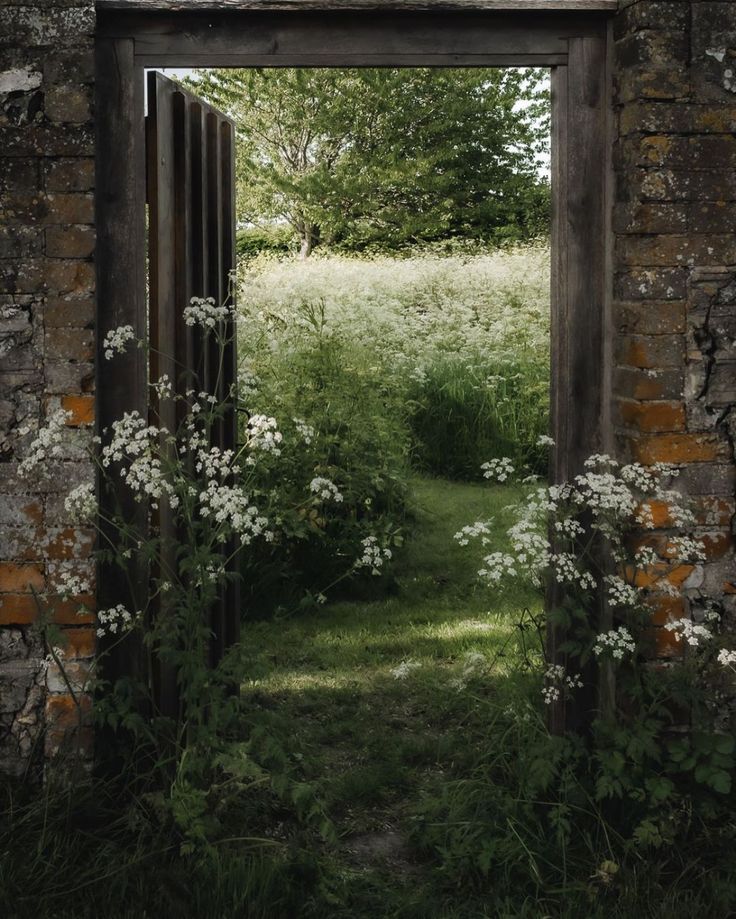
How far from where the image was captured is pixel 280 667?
5129mm

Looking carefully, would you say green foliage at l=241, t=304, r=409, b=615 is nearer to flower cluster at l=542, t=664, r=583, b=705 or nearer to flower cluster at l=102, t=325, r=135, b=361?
flower cluster at l=542, t=664, r=583, b=705

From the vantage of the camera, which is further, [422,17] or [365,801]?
[365,801]

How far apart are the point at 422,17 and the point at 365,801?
102 inches

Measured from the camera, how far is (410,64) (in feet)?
A: 10.7

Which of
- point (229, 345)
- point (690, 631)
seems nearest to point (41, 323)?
point (229, 345)

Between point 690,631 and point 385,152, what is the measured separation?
22.4 m

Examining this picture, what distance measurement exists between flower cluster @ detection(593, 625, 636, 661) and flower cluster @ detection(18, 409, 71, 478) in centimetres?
162

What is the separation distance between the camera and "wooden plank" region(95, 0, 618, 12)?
10.2 feet

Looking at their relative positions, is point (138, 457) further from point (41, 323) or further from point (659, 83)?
point (659, 83)

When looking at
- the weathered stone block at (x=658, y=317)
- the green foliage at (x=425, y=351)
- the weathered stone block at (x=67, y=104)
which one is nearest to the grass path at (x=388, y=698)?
the green foliage at (x=425, y=351)

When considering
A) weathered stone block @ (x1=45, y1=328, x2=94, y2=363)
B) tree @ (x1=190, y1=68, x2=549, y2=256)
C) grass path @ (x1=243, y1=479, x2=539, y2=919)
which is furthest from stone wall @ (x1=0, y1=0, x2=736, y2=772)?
tree @ (x1=190, y1=68, x2=549, y2=256)

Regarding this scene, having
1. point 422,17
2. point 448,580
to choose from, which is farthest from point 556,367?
point 448,580

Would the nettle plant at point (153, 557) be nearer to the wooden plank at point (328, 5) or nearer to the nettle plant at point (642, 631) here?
the nettle plant at point (642, 631)

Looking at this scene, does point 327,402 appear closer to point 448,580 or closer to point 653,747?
point 448,580
